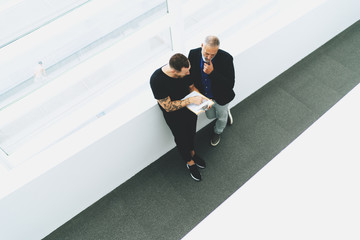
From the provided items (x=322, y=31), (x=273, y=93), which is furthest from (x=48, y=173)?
(x=322, y=31)

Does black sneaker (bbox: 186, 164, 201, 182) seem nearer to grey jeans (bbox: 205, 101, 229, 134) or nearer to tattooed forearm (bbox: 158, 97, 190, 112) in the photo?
grey jeans (bbox: 205, 101, 229, 134)

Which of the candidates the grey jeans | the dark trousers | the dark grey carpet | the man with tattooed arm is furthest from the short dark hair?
the dark grey carpet

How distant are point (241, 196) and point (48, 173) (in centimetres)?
161

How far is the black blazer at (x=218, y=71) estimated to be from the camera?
7.67ft

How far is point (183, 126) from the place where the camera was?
2498 mm

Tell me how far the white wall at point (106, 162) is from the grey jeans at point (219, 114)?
0.25m

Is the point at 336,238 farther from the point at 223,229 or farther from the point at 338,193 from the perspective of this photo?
the point at 223,229

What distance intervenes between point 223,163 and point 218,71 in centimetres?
108

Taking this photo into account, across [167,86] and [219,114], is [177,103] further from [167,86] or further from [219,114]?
[219,114]

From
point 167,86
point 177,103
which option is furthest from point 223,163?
point 167,86

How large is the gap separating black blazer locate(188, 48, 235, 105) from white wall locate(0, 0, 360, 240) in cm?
A: 46

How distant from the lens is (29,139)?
7.39 feet

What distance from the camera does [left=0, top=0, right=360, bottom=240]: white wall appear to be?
224 centimetres

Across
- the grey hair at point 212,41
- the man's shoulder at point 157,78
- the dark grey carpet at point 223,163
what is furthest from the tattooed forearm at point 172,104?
the dark grey carpet at point 223,163
